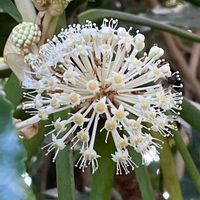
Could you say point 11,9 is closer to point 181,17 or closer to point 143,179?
point 143,179

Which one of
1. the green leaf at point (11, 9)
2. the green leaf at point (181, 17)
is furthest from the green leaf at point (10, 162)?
the green leaf at point (181, 17)

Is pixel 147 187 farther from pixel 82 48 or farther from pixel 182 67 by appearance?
pixel 182 67

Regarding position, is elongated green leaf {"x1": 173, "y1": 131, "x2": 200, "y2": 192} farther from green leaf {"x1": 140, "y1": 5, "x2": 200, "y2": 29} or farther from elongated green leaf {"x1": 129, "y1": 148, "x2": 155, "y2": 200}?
green leaf {"x1": 140, "y1": 5, "x2": 200, "y2": 29}

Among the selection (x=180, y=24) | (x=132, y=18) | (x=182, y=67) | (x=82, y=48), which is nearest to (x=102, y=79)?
(x=82, y=48)

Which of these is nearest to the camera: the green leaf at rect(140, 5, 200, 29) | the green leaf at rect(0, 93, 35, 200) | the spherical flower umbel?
the green leaf at rect(0, 93, 35, 200)

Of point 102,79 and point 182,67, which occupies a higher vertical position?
point 102,79

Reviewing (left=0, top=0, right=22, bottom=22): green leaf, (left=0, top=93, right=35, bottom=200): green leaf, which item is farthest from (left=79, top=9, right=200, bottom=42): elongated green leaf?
(left=0, top=93, right=35, bottom=200): green leaf

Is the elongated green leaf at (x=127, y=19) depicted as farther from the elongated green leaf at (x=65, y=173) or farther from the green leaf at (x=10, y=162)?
the green leaf at (x=10, y=162)
